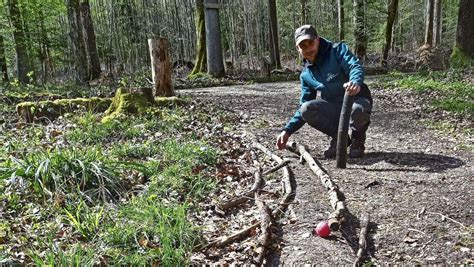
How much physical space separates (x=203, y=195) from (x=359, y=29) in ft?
55.3

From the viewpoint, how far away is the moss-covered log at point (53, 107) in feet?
23.8

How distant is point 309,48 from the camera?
13.2 ft

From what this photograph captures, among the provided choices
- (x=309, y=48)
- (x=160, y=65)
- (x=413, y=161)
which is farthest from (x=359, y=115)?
(x=160, y=65)

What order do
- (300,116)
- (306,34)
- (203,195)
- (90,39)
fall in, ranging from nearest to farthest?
(203,195) → (306,34) → (300,116) → (90,39)

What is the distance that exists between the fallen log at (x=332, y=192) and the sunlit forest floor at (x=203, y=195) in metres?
0.07

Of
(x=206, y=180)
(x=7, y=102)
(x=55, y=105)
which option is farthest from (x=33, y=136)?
(x=7, y=102)

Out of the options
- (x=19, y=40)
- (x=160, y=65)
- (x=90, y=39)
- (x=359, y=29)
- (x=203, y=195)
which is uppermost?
(x=19, y=40)

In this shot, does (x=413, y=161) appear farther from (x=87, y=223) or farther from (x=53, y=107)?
(x=53, y=107)

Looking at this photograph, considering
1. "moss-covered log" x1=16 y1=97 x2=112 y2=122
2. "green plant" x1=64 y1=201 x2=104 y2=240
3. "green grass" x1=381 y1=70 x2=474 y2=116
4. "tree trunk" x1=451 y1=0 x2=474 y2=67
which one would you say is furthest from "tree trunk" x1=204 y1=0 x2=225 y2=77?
"green plant" x1=64 y1=201 x2=104 y2=240

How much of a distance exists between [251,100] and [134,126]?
382 cm

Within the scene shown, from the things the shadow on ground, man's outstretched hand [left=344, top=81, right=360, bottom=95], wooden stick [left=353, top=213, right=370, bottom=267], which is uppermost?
man's outstretched hand [left=344, top=81, right=360, bottom=95]

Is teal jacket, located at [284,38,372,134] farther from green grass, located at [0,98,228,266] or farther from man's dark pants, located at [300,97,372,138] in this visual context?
green grass, located at [0,98,228,266]

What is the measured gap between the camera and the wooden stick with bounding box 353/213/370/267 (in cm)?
241

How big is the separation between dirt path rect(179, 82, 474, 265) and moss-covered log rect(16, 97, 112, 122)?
148 inches
